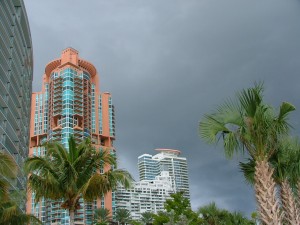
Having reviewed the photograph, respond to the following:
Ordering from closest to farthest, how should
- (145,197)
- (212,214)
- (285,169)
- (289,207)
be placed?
(289,207) → (285,169) → (212,214) → (145,197)

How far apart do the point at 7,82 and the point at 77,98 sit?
7370cm

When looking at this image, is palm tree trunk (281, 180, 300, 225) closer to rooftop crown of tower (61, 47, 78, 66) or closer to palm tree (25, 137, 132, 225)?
palm tree (25, 137, 132, 225)

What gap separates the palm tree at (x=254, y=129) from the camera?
10.8 meters

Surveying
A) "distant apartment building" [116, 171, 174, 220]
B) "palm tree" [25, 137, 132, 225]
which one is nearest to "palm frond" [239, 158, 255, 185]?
"palm tree" [25, 137, 132, 225]

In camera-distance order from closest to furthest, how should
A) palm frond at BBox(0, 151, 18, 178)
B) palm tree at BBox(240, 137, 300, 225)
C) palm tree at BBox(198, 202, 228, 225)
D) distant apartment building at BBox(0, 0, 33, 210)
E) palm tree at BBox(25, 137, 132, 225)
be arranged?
1. palm tree at BBox(240, 137, 300, 225)
2. palm frond at BBox(0, 151, 18, 178)
3. palm tree at BBox(25, 137, 132, 225)
4. palm tree at BBox(198, 202, 228, 225)
5. distant apartment building at BBox(0, 0, 33, 210)

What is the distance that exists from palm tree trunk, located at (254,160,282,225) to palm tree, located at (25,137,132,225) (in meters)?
6.22

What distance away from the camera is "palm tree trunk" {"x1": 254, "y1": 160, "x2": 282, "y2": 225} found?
10.1 metres

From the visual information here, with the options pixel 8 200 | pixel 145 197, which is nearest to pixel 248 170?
pixel 8 200

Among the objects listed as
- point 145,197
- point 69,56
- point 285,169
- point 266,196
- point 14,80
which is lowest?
point 266,196

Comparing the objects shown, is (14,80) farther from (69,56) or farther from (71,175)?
(69,56)

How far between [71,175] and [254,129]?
736cm

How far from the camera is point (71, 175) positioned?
15406 millimetres

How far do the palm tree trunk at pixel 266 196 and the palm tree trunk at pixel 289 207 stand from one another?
1.01 m

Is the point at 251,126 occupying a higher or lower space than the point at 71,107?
lower
